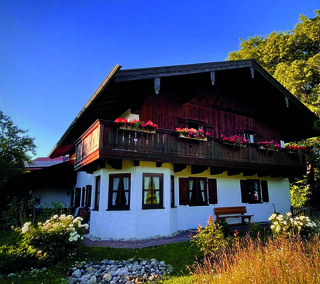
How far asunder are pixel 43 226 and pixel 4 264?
122cm

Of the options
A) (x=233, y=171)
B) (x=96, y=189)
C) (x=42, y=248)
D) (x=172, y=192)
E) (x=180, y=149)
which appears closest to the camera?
(x=42, y=248)

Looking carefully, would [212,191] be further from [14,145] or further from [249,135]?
[14,145]

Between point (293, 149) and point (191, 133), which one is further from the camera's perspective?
point (293, 149)

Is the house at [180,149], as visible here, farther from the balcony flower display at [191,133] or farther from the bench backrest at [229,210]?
the bench backrest at [229,210]

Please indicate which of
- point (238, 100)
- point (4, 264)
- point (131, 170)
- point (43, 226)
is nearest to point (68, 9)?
point (131, 170)

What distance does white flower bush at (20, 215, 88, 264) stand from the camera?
21.1ft

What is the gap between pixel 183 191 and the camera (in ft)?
37.5

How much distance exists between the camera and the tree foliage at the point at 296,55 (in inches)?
732

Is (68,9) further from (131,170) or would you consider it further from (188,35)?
(131,170)

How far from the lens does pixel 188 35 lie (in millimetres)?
10602

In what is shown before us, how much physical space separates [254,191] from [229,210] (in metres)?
3.03

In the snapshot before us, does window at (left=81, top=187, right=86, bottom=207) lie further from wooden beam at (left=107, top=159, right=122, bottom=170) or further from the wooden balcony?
wooden beam at (left=107, top=159, right=122, bottom=170)

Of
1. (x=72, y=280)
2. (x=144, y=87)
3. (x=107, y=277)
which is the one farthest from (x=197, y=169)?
(x=72, y=280)

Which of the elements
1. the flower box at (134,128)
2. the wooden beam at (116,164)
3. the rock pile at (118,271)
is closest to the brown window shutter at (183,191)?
the wooden beam at (116,164)
